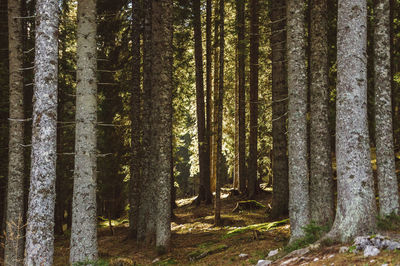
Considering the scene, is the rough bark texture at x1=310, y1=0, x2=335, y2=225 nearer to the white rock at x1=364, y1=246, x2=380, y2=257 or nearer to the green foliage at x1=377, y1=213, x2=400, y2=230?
the green foliage at x1=377, y1=213, x2=400, y2=230

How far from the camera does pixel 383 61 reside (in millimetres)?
8977

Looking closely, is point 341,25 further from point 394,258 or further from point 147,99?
point 147,99

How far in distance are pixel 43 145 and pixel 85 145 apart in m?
1.72

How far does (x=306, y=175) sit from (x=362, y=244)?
2.63m

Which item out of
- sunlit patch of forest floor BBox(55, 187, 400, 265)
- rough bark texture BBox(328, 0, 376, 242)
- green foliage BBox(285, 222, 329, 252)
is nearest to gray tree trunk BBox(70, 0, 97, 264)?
sunlit patch of forest floor BBox(55, 187, 400, 265)

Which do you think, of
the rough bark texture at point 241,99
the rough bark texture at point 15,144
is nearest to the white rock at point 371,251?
the rough bark texture at point 15,144

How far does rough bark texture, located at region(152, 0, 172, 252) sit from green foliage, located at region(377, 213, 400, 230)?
19.7 ft

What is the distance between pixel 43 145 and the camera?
694 cm

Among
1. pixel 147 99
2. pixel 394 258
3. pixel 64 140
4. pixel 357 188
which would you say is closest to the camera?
pixel 394 258

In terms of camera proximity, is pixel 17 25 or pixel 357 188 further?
pixel 17 25

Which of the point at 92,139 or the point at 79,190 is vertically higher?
the point at 92,139

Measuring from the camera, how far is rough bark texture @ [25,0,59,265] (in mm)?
6875

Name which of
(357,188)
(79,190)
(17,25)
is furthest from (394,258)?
(17,25)

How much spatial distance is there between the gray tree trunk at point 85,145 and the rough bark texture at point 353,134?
572 centimetres
